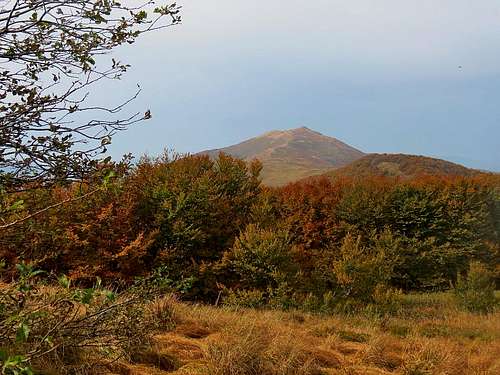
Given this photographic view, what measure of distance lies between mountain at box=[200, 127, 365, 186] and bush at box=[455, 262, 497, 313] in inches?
2205

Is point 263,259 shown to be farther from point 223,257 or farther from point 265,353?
point 265,353

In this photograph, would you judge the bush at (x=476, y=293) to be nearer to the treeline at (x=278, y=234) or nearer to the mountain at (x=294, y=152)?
the treeline at (x=278, y=234)

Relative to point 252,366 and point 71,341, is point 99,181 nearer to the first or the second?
point 71,341

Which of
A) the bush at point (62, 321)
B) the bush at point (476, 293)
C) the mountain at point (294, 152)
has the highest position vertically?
the mountain at point (294, 152)

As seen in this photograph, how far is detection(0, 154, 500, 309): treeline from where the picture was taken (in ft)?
48.9

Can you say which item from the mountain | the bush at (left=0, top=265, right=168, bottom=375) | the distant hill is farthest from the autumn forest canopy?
the mountain

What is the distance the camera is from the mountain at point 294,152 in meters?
91.7

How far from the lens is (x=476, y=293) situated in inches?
716

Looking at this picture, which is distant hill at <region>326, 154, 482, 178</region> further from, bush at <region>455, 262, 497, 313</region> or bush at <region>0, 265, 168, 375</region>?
bush at <region>0, 265, 168, 375</region>

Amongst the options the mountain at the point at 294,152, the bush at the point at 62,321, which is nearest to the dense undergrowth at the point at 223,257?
the bush at the point at 62,321

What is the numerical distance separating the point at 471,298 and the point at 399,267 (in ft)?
21.3

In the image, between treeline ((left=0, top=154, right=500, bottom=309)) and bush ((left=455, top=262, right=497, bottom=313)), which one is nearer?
treeline ((left=0, top=154, right=500, bottom=309))

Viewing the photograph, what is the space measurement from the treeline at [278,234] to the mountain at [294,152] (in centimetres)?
4908

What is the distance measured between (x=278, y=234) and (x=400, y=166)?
109 feet
